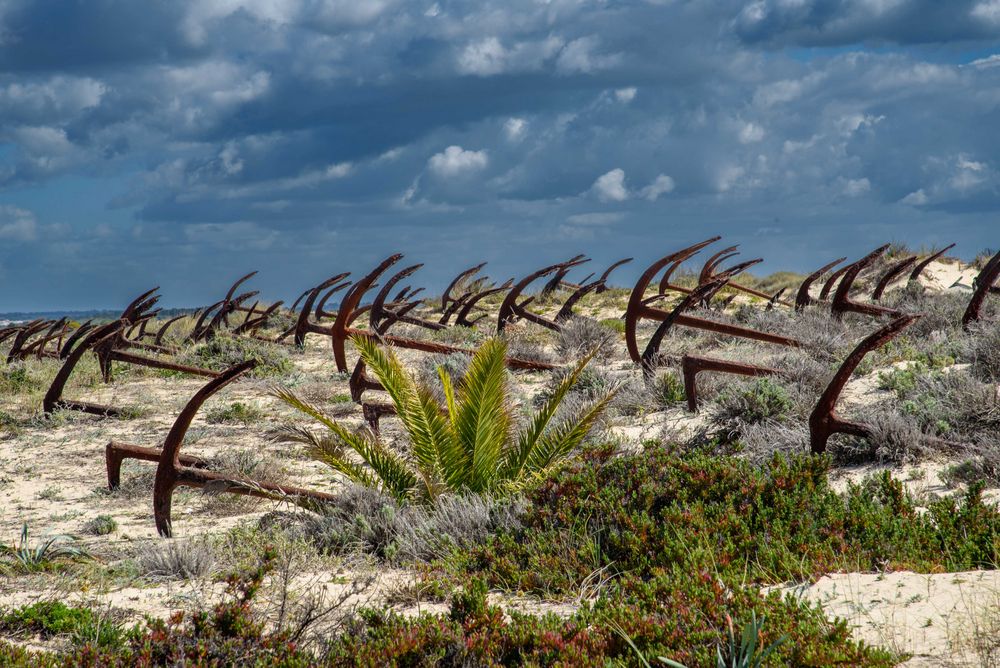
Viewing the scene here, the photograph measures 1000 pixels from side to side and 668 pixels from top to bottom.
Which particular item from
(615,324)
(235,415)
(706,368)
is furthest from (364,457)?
(615,324)

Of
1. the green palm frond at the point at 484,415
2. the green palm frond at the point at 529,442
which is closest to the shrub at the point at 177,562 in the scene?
the green palm frond at the point at 484,415

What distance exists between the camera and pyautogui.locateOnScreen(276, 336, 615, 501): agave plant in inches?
241

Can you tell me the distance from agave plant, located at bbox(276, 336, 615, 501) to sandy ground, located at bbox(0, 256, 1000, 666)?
1.08 m

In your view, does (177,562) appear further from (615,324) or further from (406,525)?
(615,324)

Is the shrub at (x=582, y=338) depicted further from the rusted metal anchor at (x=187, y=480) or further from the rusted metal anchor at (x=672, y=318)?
the rusted metal anchor at (x=187, y=480)

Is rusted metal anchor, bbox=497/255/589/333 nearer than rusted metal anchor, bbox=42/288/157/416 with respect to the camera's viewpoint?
No

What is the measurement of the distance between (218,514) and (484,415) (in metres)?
2.61

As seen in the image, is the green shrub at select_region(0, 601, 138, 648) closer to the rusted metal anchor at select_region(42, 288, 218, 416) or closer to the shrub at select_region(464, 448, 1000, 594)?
the shrub at select_region(464, 448, 1000, 594)

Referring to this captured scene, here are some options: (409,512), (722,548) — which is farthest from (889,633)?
(409,512)

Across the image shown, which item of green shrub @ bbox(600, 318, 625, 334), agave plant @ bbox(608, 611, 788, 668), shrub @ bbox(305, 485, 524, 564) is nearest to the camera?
agave plant @ bbox(608, 611, 788, 668)

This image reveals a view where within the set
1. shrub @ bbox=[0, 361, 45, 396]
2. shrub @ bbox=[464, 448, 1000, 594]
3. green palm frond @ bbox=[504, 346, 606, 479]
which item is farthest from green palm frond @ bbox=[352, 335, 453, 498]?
shrub @ bbox=[0, 361, 45, 396]

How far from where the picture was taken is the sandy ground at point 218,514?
368cm

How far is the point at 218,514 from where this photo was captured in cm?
710

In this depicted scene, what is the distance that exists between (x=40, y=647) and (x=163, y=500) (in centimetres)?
177
